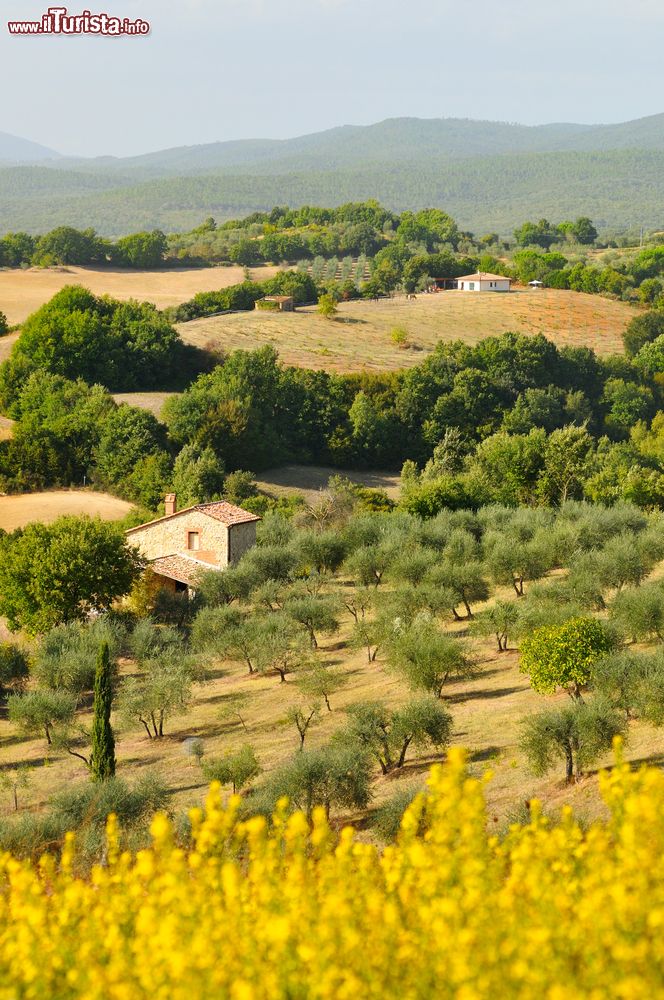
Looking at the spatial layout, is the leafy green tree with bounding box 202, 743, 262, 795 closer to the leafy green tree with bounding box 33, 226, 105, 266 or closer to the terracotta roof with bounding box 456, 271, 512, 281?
the terracotta roof with bounding box 456, 271, 512, 281

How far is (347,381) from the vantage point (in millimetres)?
85688

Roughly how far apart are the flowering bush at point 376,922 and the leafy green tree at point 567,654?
19.1m

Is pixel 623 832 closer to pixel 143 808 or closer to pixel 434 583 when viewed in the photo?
pixel 143 808

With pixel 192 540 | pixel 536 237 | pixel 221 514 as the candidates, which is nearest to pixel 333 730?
pixel 192 540

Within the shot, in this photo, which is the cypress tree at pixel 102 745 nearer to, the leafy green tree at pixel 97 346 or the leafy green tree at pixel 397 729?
the leafy green tree at pixel 397 729

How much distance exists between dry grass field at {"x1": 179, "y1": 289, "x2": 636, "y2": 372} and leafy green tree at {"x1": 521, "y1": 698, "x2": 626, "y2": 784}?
6920cm

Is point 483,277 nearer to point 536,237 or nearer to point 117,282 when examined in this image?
point 117,282

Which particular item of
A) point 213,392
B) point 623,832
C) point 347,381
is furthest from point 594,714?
point 347,381

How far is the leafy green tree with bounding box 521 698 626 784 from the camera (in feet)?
85.5

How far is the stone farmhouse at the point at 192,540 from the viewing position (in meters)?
48.6

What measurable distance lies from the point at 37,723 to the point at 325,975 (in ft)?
88.1

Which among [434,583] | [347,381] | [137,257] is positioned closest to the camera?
[434,583]

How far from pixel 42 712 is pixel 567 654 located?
15.0m

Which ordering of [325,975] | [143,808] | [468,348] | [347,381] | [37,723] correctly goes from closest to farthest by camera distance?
[325,975], [143,808], [37,723], [347,381], [468,348]
